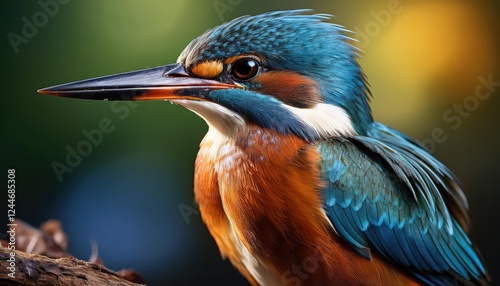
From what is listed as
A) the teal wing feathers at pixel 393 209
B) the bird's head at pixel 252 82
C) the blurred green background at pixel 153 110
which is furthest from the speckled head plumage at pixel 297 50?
the blurred green background at pixel 153 110

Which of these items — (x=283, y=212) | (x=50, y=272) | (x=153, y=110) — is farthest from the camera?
(x=153, y=110)

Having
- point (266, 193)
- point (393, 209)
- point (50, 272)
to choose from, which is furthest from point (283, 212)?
point (50, 272)

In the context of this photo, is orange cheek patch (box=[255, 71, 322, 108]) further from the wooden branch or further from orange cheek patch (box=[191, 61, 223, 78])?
the wooden branch

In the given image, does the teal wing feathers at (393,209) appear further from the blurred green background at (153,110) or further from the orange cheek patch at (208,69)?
the blurred green background at (153,110)

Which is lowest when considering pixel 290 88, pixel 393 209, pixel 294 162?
pixel 393 209

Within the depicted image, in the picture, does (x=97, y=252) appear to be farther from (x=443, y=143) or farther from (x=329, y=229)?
(x=443, y=143)

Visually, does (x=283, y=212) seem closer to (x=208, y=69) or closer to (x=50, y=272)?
(x=208, y=69)

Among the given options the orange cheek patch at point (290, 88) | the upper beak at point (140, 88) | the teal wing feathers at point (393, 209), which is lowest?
the teal wing feathers at point (393, 209)

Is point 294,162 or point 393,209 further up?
point 294,162
